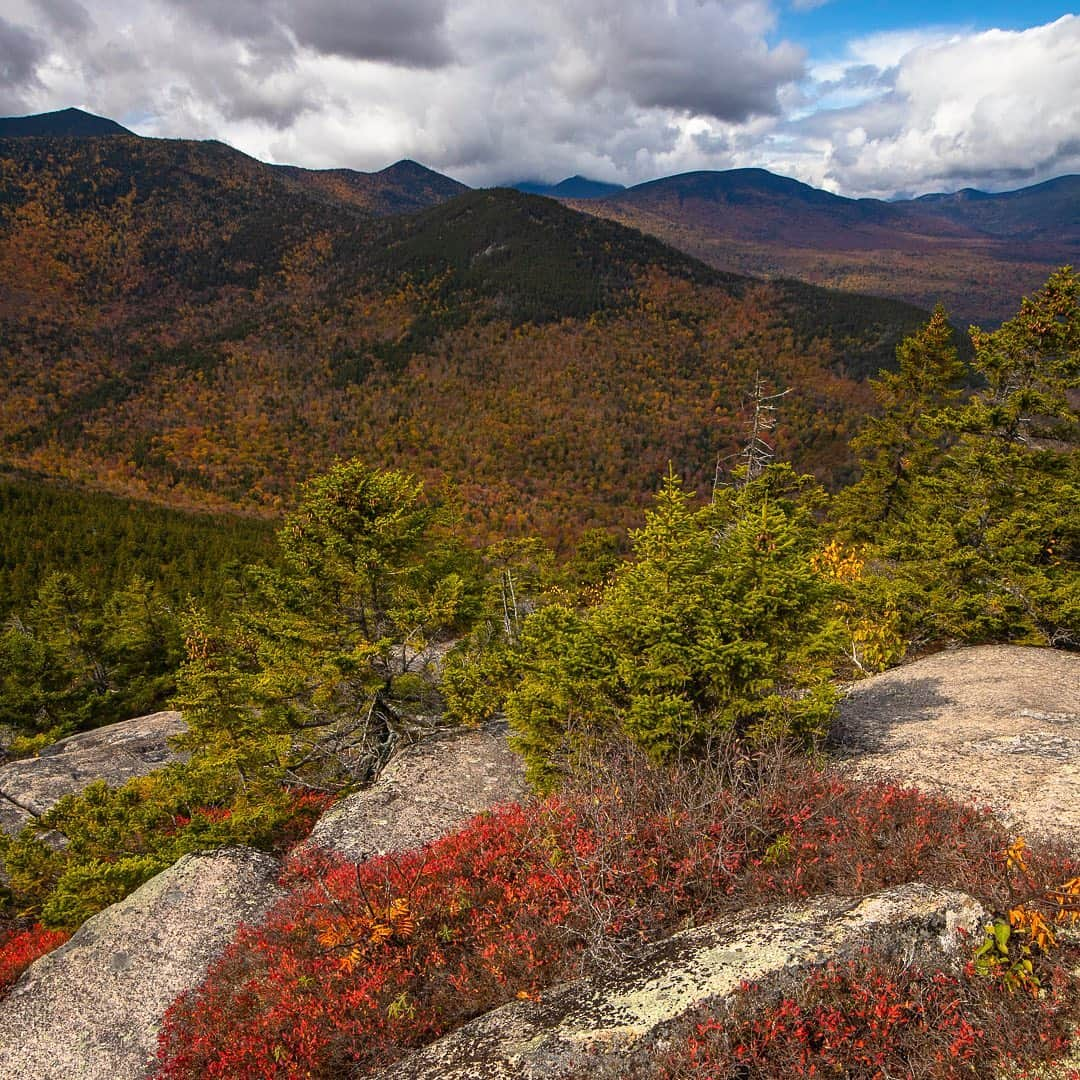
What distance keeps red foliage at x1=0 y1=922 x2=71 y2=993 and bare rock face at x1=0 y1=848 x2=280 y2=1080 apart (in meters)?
1.26

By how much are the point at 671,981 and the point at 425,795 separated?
796 centimetres

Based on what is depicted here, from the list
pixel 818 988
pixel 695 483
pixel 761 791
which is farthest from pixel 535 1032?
pixel 695 483

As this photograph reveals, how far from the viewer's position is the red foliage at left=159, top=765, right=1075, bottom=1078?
5516 mm

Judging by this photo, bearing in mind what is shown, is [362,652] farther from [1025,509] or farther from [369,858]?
[1025,509]

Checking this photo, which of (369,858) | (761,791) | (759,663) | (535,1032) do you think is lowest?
(369,858)

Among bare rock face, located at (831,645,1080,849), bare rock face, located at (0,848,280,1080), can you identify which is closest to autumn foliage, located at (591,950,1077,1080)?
bare rock face, located at (831,645,1080,849)

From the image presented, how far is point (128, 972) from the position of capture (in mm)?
8391

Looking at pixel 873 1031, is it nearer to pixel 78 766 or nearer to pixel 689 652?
pixel 689 652

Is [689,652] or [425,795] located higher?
[689,652]

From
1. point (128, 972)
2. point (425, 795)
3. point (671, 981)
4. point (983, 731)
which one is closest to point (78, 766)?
point (128, 972)

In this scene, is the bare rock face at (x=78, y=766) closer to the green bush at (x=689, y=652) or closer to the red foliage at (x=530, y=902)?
the red foliage at (x=530, y=902)

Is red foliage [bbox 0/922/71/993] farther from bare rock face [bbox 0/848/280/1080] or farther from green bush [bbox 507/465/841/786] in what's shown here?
green bush [bbox 507/465/841/786]

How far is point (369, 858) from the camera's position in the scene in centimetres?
959

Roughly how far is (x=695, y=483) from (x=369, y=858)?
13690cm
